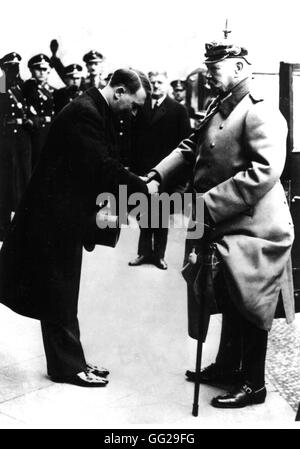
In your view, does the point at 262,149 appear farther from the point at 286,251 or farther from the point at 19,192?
the point at 19,192

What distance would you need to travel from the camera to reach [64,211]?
386 cm

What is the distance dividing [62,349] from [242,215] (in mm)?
1308

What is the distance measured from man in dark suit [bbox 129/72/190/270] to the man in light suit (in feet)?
10.8

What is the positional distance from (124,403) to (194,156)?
148 centimetres

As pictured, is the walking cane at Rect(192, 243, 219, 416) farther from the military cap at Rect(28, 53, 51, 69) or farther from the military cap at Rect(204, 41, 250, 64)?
the military cap at Rect(28, 53, 51, 69)

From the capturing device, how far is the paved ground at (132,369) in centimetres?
356

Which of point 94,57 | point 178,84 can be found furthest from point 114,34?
point 178,84

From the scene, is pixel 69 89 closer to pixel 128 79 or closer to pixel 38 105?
pixel 38 105

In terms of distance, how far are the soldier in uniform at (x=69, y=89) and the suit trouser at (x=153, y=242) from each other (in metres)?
3.46

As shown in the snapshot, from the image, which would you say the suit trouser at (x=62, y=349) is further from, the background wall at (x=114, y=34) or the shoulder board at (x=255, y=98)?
the background wall at (x=114, y=34)

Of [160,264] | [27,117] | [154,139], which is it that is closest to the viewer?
[160,264]

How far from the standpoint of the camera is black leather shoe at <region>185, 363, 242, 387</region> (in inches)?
159

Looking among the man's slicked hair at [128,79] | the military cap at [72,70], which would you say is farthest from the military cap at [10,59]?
the man's slicked hair at [128,79]

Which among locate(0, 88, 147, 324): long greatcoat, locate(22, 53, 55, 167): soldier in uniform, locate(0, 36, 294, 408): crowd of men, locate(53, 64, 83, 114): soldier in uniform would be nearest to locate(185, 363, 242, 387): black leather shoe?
locate(0, 36, 294, 408): crowd of men
